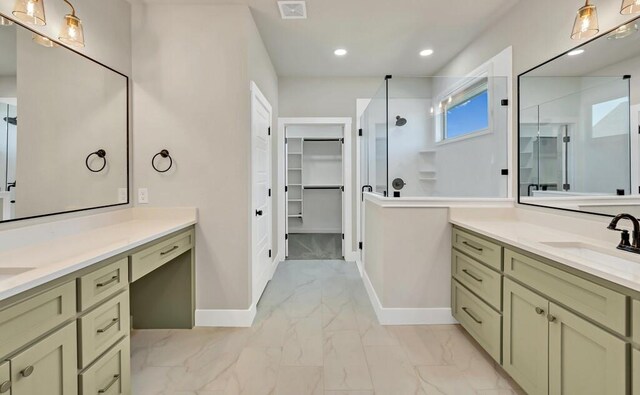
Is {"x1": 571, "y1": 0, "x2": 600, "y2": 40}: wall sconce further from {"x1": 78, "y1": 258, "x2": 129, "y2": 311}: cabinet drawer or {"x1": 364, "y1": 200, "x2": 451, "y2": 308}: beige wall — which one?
{"x1": 78, "y1": 258, "x2": 129, "y2": 311}: cabinet drawer

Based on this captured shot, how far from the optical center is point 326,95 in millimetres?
4531

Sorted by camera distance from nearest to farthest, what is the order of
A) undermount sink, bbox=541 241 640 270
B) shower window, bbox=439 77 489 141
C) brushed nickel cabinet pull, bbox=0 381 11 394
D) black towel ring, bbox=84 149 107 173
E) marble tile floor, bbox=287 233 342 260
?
1. brushed nickel cabinet pull, bbox=0 381 11 394
2. undermount sink, bbox=541 241 640 270
3. black towel ring, bbox=84 149 107 173
4. shower window, bbox=439 77 489 141
5. marble tile floor, bbox=287 233 342 260

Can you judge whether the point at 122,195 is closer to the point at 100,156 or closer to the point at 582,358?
the point at 100,156

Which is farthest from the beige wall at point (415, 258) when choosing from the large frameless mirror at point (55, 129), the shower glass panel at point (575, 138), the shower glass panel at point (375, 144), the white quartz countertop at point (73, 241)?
the large frameless mirror at point (55, 129)

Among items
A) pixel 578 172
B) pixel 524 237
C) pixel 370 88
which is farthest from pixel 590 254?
pixel 370 88

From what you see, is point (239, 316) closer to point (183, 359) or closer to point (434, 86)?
point (183, 359)

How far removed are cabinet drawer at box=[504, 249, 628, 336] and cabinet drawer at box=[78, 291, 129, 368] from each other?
2.13 metres

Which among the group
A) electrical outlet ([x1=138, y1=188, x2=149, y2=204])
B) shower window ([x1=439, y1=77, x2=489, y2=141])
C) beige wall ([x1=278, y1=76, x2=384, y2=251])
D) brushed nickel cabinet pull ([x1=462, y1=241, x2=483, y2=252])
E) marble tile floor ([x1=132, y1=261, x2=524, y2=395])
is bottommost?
marble tile floor ([x1=132, y1=261, x2=524, y2=395])

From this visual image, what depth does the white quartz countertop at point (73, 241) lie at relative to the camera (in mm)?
1191

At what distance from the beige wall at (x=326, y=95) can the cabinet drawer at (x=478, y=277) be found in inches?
84.5

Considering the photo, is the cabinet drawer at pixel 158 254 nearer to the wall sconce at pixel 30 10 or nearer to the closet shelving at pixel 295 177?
the wall sconce at pixel 30 10

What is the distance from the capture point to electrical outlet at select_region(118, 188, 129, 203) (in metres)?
2.45

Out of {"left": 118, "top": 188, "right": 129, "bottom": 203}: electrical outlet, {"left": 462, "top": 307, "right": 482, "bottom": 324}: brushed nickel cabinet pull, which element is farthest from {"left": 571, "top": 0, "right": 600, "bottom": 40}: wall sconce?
{"left": 118, "top": 188, "right": 129, "bottom": 203}: electrical outlet

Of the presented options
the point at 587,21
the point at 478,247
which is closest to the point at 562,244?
the point at 478,247
